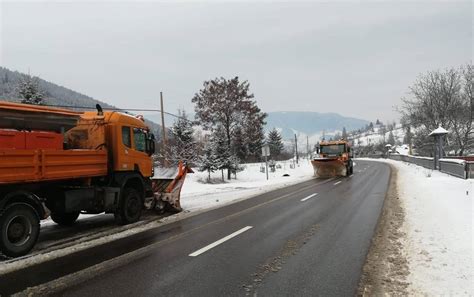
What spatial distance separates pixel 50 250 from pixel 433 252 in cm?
727

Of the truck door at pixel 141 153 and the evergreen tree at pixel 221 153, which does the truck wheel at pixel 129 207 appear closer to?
the truck door at pixel 141 153

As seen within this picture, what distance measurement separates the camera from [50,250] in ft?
25.8

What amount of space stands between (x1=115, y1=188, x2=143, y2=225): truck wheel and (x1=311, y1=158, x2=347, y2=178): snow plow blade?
817 inches

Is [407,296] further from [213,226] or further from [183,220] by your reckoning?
[183,220]

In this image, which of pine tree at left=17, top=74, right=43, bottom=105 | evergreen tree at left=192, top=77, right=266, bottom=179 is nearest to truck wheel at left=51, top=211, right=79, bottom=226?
pine tree at left=17, top=74, right=43, bottom=105

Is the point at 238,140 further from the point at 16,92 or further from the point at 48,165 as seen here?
the point at 48,165

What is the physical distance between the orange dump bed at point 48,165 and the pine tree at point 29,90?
52.7 ft

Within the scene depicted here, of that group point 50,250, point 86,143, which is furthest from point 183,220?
point 50,250

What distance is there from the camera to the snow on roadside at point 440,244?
5.50 metres

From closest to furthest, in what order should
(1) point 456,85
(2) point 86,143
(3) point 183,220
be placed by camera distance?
(2) point 86,143, (3) point 183,220, (1) point 456,85

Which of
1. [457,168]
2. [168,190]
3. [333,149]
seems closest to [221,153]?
[333,149]

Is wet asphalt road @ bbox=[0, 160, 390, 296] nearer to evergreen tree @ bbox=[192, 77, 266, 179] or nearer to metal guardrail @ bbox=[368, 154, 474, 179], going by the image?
metal guardrail @ bbox=[368, 154, 474, 179]

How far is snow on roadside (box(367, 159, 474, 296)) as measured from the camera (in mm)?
5496

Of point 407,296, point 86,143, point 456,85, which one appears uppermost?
point 456,85
